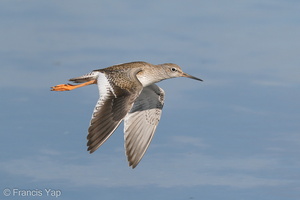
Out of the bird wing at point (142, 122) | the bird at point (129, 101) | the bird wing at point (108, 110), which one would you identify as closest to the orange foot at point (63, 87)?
the bird at point (129, 101)

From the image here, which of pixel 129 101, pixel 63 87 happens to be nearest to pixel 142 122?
pixel 63 87

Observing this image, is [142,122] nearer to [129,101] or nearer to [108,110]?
[129,101]

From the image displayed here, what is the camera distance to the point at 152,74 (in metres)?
23.0

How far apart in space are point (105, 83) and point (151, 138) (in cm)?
360

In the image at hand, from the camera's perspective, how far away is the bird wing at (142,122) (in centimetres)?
2208

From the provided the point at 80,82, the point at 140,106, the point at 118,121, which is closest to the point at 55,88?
the point at 80,82

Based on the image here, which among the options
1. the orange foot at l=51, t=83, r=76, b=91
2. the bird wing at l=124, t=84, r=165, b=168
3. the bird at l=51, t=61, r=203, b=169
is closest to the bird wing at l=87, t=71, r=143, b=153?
the bird at l=51, t=61, r=203, b=169

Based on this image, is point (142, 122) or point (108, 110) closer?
point (108, 110)

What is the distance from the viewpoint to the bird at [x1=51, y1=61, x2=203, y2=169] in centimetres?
1866

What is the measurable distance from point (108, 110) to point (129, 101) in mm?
730

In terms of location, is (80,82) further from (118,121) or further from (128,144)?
(118,121)

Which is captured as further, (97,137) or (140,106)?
(140,106)

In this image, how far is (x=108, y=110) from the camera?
62.0 ft

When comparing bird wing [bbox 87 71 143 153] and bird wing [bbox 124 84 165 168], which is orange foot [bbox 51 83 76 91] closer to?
bird wing [bbox 124 84 165 168]
